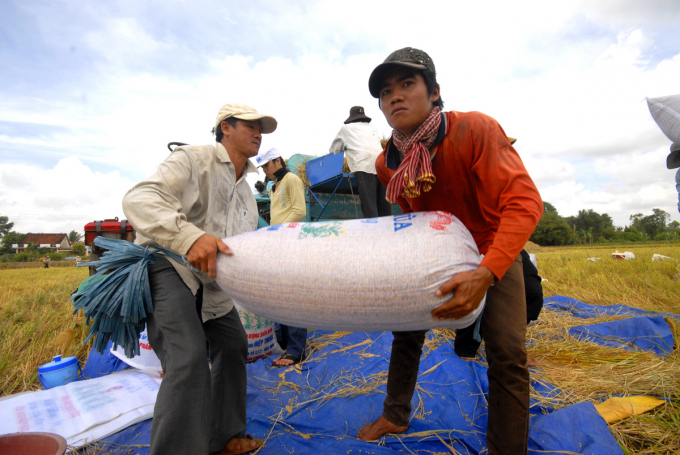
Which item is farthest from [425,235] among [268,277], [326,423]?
[326,423]

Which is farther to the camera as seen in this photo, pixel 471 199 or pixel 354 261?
pixel 471 199

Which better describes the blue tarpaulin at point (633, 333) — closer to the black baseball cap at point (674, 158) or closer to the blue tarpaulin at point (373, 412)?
the blue tarpaulin at point (373, 412)

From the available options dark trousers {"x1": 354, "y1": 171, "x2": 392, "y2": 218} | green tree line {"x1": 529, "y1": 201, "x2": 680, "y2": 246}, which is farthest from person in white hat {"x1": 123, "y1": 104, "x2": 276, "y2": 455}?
green tree line {"x1": 529, "y1": 201, "x2": 680, "y2": 246}

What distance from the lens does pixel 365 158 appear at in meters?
3.91

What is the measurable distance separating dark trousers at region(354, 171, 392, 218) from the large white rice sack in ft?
8.08

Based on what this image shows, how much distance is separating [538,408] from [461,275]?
1.47 metres

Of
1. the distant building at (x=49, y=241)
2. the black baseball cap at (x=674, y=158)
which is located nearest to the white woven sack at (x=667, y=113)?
the black baseball cap at (x=674, y=158)

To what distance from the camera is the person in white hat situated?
1.37 meters

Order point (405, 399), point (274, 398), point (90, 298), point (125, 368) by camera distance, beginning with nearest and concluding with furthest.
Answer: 1. point (90, 298)
2. point (405, 399)
3. point (274, 398)
4. point (125, 368)

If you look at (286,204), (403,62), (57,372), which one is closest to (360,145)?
(286,204)

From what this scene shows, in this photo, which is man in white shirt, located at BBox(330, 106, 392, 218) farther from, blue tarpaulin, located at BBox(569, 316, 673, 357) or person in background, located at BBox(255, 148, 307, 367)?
blue tarpaulin, located at BBox(569, 316, 673, 357)

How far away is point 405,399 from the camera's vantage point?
193cm

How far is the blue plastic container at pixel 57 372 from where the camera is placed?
2.45 meters

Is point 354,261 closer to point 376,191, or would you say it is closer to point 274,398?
point 274,398
